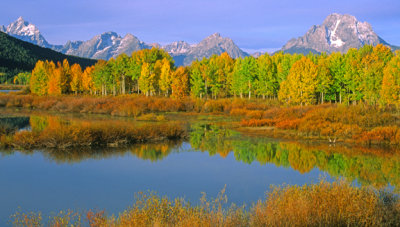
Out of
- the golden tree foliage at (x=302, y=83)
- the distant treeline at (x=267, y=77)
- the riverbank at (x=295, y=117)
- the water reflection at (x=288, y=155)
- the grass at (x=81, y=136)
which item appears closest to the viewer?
the water reflection at (x=288, y=155)

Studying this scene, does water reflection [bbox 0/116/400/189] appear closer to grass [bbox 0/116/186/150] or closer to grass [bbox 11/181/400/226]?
grass [bbox 0/116/186/150]

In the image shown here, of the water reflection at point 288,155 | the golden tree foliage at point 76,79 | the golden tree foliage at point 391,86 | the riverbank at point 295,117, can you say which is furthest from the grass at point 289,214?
the golden tree foliage at point 76,79

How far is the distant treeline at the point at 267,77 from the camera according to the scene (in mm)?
51094

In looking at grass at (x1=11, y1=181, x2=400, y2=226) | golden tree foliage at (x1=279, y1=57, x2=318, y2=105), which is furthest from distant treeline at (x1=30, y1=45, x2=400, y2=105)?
grass at (x1=11, y1=181, x2=400, y2=226)

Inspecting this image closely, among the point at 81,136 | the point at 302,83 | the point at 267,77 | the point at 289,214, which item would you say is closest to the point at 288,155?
the point at 81,136

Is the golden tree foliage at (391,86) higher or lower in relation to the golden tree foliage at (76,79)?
lower

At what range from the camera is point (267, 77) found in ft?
225

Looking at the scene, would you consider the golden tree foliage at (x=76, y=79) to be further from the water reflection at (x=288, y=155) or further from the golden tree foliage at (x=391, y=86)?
the golden tree foliage at (x=391, y=86)

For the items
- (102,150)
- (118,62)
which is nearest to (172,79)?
(118,62)

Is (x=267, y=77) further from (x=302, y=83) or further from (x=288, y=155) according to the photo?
(x=288, y=155)

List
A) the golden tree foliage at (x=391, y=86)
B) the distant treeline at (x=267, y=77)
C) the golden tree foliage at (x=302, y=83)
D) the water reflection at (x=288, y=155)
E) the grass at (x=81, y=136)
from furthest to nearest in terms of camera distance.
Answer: the golden tree foliage at (x=302, y=83)
the distant treeline at (x=267, y=77)
the golden tree foliage at (x=391, y=86)
the grass at (x=81, y=136)
the water reflection at (x=288, y=155)

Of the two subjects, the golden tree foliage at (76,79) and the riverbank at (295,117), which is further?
the golden tree foliage at (76,79)

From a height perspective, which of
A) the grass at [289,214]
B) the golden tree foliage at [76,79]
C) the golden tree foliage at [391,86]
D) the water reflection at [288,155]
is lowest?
the water reflection at [288,155]

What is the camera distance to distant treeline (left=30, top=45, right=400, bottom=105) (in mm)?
51094
